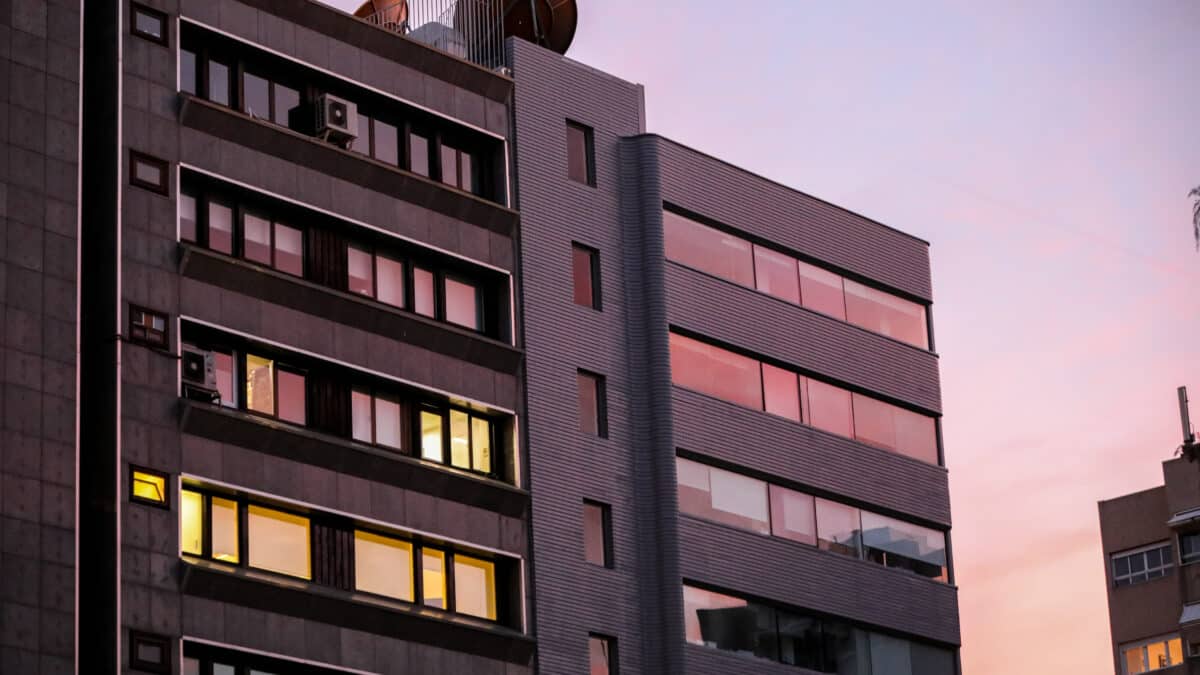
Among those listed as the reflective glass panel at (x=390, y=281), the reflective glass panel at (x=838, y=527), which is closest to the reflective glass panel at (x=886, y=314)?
the reflective glass panel at (x=838, y=527)

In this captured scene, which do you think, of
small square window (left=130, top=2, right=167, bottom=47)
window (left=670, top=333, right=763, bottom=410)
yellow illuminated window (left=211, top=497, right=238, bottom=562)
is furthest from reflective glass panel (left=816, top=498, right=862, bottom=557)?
small square window (left=130, top=2, right=167, bottom=47)

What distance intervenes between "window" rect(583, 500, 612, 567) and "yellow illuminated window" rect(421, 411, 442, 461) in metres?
5.28

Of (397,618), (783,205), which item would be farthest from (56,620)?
(783,205)

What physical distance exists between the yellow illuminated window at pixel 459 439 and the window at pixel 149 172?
10.3m

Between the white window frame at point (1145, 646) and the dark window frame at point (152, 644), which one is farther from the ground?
the white window frame at point (1145, 646)

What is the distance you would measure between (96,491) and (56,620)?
3363mm

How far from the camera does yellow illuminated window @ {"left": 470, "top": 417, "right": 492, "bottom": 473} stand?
220 feet

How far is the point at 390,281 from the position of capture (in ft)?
217

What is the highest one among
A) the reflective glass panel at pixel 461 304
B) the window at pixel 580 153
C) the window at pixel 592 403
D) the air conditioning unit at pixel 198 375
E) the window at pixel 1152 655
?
the window at pixel 580 153

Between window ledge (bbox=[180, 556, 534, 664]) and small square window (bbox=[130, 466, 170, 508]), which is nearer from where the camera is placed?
small square window (bbox=[130, 466, 170, 508])

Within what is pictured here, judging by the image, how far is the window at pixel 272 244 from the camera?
6288 centimetres

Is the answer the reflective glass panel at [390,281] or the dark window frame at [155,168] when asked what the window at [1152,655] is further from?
the dark window frame at [155,168]

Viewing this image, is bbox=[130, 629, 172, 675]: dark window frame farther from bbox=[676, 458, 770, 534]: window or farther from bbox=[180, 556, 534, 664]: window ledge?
bbox=[676, 458, 770, 534]: window

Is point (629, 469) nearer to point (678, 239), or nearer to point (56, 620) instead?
point (678, 239)
